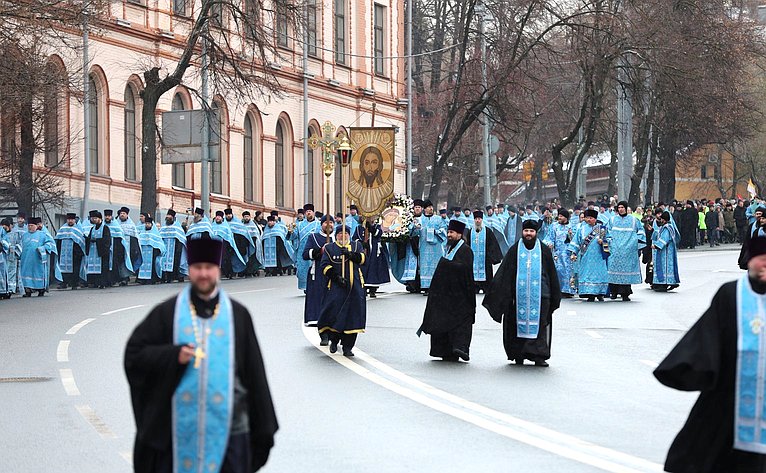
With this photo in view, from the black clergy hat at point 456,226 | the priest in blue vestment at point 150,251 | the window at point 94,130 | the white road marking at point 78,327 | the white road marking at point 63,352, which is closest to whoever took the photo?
the white road marking at point 63,352

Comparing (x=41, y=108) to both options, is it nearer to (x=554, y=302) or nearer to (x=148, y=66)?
(x=148, y=66)

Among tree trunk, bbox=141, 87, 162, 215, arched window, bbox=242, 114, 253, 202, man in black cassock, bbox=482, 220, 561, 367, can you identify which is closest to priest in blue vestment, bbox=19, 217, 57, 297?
tree trunk, bbox=141, 87, 162, 215

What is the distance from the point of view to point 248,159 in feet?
183

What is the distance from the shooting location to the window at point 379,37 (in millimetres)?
65088

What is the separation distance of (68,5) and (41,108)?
9.41 metres

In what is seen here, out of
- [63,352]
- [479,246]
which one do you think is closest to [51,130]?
[479,246]

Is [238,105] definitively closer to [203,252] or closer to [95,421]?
[95,421]

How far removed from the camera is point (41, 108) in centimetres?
Result: 3856

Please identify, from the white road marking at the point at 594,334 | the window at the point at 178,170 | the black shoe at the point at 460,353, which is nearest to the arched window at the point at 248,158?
the window at the point at 178,170

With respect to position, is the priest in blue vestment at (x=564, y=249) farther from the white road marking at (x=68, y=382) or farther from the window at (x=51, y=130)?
the white road marking at (x=68, y=382)

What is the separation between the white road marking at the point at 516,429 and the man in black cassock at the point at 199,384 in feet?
12.8

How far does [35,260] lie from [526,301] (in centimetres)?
1746

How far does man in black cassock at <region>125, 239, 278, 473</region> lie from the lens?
7.22 metres

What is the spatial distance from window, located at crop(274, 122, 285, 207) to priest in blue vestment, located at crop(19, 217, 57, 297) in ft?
77.9
